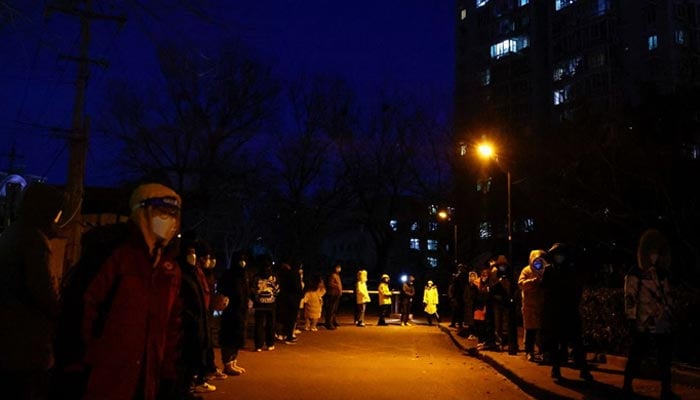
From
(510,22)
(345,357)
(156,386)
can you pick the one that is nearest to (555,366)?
(345,357)

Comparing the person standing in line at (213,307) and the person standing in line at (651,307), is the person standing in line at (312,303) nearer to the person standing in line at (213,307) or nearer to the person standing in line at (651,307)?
the person standing in line at (213,307)

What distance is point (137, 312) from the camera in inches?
134

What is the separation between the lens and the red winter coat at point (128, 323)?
129 inches

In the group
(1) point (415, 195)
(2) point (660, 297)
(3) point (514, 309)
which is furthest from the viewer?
(1) point (415, 195)

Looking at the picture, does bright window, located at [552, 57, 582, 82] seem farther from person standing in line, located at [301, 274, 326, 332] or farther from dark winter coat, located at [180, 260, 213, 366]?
dark winter coat, located at [180, 260, 213, 366]

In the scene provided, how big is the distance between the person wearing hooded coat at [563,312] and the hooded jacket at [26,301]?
7706 millimetres

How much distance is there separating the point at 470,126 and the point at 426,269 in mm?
15106

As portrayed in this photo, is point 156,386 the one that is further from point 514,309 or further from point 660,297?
point 514,309

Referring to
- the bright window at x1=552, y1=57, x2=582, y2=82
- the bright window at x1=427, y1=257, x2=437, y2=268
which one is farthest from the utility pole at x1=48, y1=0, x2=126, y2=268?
the bright window at x1=552, y1=57, x2=582, y2=82

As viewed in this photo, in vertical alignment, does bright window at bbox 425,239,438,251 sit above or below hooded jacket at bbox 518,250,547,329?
above

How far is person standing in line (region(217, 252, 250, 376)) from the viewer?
416 inches

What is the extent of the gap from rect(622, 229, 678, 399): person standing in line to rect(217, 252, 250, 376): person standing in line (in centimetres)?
588

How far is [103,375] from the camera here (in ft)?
10.7

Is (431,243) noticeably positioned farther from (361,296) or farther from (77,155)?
(77,155)
